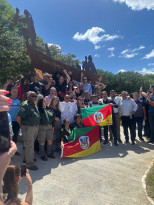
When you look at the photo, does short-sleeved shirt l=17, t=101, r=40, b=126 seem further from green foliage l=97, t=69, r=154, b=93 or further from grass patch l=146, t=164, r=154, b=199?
green foliage l=97, t=69, r=154, b=93

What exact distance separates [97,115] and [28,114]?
300cm

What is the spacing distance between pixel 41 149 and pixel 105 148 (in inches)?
101

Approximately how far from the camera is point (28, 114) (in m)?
4.02

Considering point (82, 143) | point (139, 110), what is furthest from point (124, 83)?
point (82, 143)

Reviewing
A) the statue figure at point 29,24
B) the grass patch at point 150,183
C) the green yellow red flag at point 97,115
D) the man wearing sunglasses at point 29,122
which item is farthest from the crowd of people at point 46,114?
the statue figure at point 29,24

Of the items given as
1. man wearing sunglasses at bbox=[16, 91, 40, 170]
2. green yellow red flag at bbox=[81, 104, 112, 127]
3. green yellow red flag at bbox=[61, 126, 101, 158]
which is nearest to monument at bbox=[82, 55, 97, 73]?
green yellow red flag at bbox=[81, 104, 112, 127]

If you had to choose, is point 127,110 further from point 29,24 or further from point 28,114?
point 29,24

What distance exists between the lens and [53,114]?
16.1 feet

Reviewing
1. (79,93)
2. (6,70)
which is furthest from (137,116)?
(6,70)

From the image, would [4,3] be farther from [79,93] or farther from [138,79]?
[138,79]

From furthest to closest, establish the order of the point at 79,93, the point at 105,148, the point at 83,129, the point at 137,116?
the point at 79,93 < the point at 137,116 < the point at 105,148 < the point at 83,129

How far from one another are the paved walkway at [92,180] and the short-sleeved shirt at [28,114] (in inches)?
48.8

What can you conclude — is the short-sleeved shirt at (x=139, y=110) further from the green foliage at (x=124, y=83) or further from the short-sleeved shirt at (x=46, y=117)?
the green foliage at (x=124, y=83)

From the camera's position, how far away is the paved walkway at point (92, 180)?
120 inches
